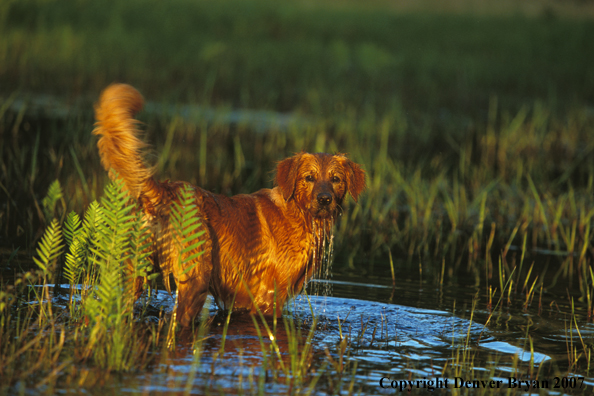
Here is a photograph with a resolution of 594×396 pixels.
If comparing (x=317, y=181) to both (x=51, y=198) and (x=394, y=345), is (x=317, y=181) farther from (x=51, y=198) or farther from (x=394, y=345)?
(x=51, y=198)

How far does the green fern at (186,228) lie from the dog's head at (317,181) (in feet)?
3.21

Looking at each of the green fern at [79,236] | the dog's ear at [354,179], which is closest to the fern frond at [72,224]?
the green fern at [79,236]

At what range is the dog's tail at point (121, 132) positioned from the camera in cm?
438

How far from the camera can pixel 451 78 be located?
17156 mm

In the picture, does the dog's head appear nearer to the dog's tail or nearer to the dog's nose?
the dog's nose

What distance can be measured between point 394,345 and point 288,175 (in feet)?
4.97

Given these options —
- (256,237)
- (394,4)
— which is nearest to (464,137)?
(256,237)

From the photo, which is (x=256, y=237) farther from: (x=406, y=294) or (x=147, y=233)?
(x=406, y=294)

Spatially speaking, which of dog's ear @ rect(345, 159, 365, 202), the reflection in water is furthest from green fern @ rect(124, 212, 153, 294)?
dog's ear @ rect(345, 159, 365, 202)

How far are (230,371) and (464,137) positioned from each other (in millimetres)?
9161

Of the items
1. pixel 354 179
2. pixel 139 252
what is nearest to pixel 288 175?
pixel 354 179

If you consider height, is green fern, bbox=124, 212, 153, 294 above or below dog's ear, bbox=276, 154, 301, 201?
below

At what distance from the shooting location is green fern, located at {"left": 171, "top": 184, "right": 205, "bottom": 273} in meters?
4.09

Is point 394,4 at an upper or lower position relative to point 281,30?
upper
